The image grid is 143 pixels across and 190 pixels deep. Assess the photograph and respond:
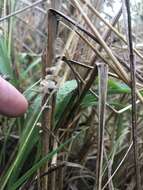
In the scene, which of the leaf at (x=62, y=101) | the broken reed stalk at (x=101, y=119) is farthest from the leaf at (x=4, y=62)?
the broken reed stalk at (x=101, y=119)

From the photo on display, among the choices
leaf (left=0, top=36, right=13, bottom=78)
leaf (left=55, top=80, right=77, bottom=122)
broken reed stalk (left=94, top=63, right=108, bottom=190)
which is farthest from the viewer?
leaf (left=0, top=36, right=13, bottom=78)

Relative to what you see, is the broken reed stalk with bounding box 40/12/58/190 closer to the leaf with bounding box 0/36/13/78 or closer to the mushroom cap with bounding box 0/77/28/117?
the mushroom cap with bounding box 0/77/28/117

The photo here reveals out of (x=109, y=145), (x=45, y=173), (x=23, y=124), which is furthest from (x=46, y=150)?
(x=109, y=145)

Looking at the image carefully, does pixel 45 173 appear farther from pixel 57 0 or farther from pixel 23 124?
pixel 57 0

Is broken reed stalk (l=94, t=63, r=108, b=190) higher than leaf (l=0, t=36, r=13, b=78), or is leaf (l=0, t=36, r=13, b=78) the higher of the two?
leaf (l=0, t=36, r=13, b=78)

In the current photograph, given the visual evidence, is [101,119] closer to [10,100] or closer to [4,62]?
[10,100]

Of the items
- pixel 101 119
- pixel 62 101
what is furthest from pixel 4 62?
pixel 101 119

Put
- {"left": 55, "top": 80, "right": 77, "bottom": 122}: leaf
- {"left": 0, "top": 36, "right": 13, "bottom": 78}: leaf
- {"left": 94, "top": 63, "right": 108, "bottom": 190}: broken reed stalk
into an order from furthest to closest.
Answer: {"left": 0, "top": 36, "right": 13, "bottom": 78}: leaf, {"left": 55, "top": 80, "right": 77, "bottom": 122}: leaf, {"left": 94, "top": 63, "right": 108, "bottom": 190}: broken reed stalk

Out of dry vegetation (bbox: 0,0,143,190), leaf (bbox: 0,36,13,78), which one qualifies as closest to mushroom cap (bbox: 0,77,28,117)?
dry vegetation (bbox: 0,0,143,190)
